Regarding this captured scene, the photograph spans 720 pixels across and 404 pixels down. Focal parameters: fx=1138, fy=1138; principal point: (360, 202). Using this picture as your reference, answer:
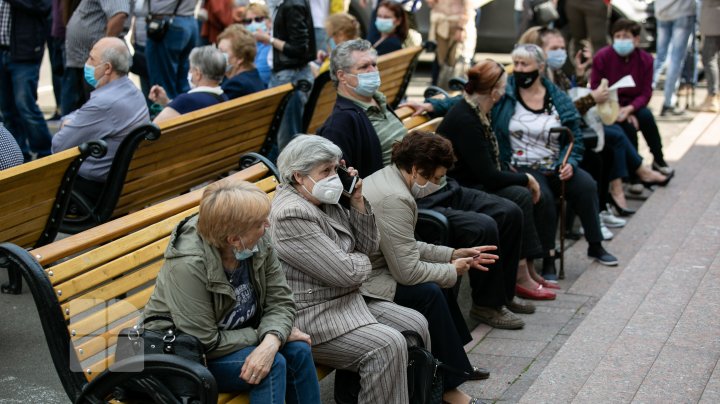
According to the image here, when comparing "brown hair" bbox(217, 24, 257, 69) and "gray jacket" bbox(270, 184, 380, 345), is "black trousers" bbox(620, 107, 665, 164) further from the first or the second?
"gray jacket" bbox(270, 184, 380, 345)

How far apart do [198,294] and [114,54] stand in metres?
3.21

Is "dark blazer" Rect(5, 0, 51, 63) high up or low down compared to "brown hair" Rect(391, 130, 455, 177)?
down

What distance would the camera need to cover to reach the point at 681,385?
16.4ft

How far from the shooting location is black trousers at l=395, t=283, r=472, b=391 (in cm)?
500

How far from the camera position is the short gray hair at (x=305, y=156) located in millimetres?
4594

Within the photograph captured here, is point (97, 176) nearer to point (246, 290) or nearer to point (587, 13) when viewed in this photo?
point (246, 290)

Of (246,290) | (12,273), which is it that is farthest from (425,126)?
(246,290)

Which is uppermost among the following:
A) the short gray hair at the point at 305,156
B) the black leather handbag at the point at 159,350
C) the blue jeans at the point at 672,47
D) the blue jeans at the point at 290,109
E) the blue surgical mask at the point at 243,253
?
the short gray hair at the point at 305,156

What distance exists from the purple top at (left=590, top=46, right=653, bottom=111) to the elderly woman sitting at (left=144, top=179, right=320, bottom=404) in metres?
5.76

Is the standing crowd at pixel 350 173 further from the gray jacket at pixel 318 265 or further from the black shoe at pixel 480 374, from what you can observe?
the black shoe at pixel 480 374

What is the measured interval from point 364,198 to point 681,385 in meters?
1.63

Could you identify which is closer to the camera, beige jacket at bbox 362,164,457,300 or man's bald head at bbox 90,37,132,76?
beige jacket at bbox 362,164,457,300

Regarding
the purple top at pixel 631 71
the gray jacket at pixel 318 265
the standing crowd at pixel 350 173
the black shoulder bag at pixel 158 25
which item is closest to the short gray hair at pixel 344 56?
the standing crowd at pixel 350 173

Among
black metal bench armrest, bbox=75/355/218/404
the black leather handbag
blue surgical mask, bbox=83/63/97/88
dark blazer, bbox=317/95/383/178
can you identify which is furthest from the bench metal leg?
black metal bench armrest, bbox=75/355/218/404
